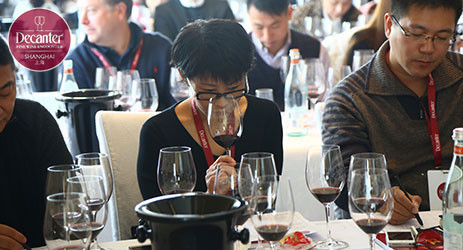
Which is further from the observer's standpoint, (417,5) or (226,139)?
(417,5)

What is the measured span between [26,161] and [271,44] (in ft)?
9.36

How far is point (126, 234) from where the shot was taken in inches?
81.1

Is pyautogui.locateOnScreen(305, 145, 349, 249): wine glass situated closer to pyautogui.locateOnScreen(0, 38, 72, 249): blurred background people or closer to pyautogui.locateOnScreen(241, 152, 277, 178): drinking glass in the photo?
pyautogui.locateOnScreen(241, 152, 277, 178): drinking glass

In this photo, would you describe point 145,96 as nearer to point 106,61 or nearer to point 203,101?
point 203,101

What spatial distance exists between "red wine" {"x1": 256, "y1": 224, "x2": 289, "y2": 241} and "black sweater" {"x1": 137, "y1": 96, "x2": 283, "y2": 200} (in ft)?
2.26

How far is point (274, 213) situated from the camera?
125cm

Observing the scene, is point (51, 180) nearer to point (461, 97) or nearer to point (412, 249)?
point (412, 249)

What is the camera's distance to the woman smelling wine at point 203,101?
6.20 ft

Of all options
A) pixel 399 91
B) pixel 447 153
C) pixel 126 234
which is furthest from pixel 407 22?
pixel 126 234

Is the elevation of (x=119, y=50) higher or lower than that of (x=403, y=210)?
higher

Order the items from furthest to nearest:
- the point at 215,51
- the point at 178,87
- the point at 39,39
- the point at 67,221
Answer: the point at 178,87, the point at 39,39, the point at 215,51, the point at 67,221

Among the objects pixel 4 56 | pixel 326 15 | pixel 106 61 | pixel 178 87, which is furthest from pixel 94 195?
pixel 326 15

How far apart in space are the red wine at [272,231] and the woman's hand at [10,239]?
620mm

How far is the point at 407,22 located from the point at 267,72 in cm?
246
